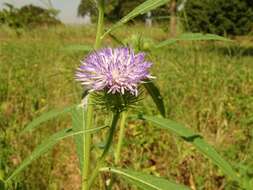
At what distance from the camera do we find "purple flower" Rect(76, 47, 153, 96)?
3.15 feet

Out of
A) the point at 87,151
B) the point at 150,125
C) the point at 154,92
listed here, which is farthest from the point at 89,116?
the point at 150,125

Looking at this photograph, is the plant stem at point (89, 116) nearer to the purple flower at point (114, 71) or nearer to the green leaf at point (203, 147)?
the purple flower at point (114, 71)

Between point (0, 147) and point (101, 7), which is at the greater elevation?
point (101, 7)

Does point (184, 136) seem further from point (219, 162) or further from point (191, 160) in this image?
point (191, 160)

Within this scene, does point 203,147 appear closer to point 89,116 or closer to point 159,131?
point 89,116

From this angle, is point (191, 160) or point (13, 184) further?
point (191, 160)

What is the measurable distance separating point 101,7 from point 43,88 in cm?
271

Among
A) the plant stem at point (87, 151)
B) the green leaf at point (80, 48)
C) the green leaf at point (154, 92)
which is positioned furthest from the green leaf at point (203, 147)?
the green leaf at point (80, 48)

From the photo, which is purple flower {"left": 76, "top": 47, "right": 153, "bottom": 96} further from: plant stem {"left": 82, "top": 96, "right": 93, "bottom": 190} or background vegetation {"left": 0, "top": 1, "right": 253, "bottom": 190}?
background vegetation {"left": 0, "top": 1, "right": 253, "bottom": 190}

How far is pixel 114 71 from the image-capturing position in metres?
0.97

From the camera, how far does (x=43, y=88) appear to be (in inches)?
143

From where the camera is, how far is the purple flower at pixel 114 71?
0.96m

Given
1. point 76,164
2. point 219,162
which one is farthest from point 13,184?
point 219,162

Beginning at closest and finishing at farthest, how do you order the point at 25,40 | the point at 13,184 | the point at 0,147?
1. the point at 13,184
2. the point at 0,147
3. the point at 25,40
